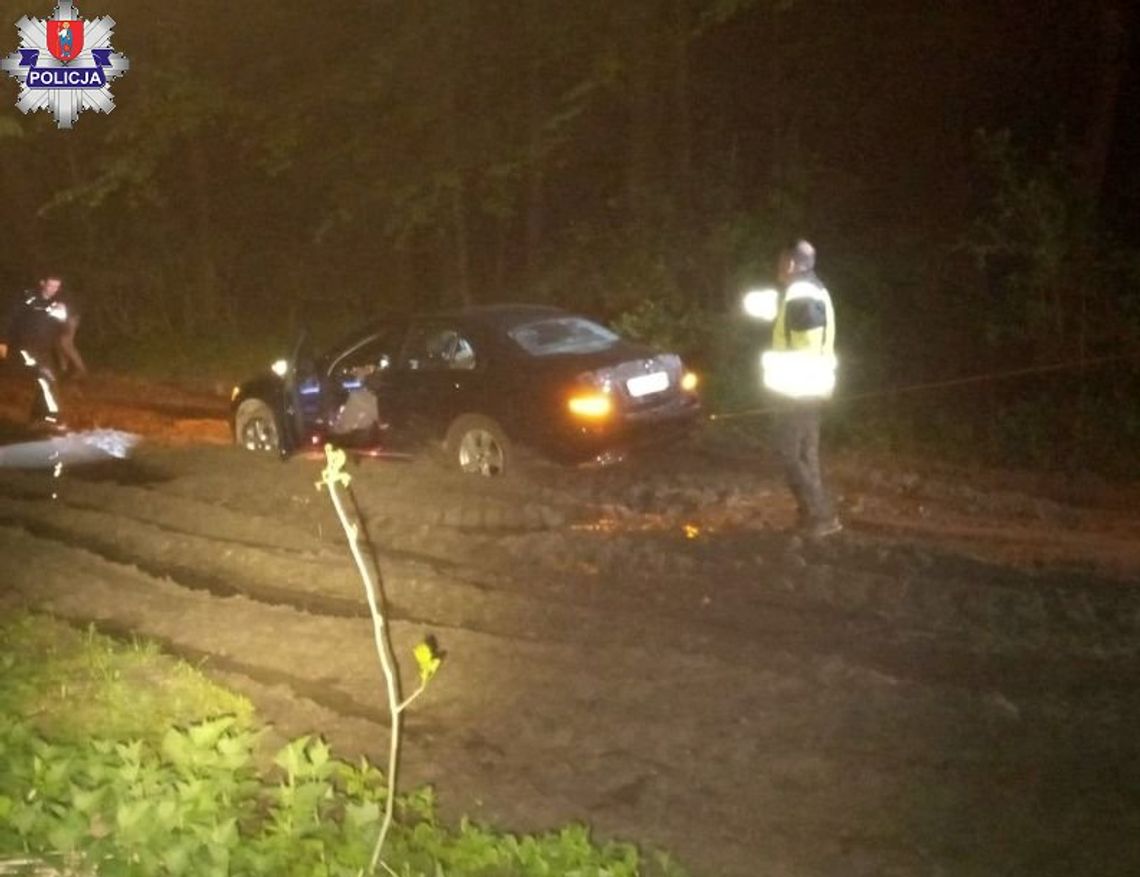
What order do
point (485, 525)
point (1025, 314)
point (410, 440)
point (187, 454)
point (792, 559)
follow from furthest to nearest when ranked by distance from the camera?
1. point (1025, 314)
2. point (187, 454)
3. point (410, 440)
4. point (485, 525)
5. point (792, 559)

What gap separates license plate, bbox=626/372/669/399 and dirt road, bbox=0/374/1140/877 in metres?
0.64

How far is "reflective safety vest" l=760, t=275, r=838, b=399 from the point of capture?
981 cm

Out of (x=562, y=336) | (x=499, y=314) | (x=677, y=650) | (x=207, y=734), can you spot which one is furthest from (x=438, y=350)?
(x=207, y=734)

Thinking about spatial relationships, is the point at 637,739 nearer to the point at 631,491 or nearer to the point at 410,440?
the point at 631,491

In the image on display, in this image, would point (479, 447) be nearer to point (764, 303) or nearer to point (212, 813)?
point (764, 303)

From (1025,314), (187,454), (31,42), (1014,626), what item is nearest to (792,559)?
(1014,626)

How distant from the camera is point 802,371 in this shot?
9844mm

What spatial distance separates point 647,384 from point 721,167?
9.83m

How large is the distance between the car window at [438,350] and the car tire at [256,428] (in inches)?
70.9

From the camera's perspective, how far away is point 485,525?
10852 millimetres

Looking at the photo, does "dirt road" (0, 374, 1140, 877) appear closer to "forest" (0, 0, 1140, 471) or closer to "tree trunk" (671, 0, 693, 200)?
"forest" (0, 0, 1140, 471)

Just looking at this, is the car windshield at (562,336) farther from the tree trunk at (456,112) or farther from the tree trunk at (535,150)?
the tree trunk at (456,112)

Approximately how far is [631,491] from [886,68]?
11860 mm

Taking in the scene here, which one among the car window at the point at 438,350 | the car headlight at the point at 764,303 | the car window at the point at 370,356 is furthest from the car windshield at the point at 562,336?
the car headlight at the point at 764,303
